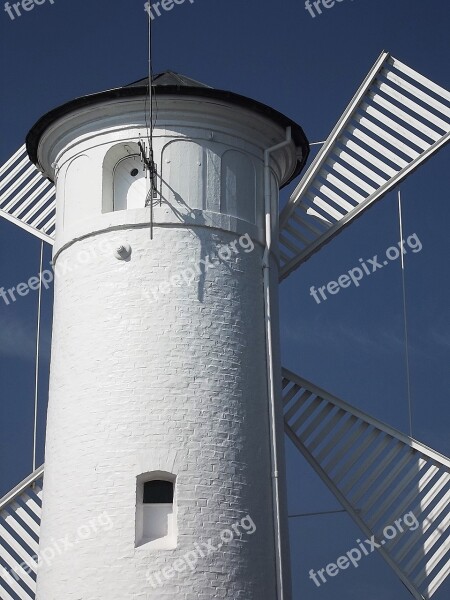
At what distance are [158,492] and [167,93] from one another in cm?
454

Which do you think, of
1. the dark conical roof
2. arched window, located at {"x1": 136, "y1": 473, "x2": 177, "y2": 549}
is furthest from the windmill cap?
arched window, located at {"x1": 136, "y1": 473, "x2": 177, "y2": 549}

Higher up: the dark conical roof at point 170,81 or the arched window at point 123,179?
the dark conical roof at point 170,81

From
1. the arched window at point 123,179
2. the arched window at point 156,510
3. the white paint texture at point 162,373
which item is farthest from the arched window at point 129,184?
the arched window at point 156,510

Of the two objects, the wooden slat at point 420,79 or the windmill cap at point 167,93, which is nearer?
the windmill cap at point 167,93

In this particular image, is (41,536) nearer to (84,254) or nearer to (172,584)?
(172,584)

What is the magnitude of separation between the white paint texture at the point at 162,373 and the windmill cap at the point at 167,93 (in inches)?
4.7

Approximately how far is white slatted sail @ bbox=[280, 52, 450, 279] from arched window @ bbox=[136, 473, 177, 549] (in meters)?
3.47

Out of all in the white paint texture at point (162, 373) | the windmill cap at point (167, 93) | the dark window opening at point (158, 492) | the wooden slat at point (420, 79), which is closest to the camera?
the white paint texture at point (162, 373)

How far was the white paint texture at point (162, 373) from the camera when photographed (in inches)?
599

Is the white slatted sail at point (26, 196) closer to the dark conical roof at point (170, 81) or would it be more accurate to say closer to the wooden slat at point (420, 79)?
the dark conical roof at point (170, 81)

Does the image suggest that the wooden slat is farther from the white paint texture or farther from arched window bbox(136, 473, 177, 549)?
arched window bbox(136, 473, 177, 549)

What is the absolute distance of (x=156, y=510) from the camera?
50.4 ft

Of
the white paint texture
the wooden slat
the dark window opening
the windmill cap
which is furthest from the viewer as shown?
the wooden slat

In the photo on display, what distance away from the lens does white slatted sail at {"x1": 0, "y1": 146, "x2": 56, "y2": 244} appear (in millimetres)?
18328
